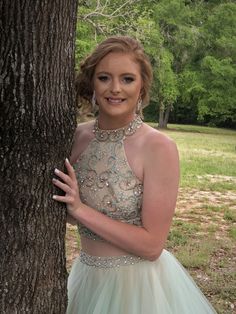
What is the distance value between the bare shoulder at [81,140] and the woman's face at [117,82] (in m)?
0.22

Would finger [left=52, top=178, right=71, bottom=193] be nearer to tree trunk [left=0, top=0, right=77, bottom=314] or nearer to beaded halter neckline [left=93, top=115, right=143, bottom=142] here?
tree trunk [left=0, top=0, right=77, bottom=314]

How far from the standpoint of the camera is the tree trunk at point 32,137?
2037mm

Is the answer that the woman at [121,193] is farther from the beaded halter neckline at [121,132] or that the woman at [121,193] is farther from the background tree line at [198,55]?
the background tree line at [198,55]

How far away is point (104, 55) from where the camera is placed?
→ 7.52 feet

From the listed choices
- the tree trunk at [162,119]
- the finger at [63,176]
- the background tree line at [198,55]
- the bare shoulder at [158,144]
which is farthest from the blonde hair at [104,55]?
the tree trunk at [162,119]

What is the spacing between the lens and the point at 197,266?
543 cm

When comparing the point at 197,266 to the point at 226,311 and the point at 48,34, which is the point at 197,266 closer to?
the point at 226,311

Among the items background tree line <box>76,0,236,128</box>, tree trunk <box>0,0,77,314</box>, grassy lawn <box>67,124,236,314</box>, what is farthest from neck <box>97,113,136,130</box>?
background tree line <box>76,0,236,128</box>

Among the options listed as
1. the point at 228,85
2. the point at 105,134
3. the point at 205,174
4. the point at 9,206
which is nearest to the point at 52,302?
the point at 9,206

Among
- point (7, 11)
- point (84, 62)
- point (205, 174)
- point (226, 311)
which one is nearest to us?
point (7, 11)

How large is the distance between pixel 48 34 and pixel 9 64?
19 centimetres

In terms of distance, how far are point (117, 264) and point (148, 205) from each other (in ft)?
1.15

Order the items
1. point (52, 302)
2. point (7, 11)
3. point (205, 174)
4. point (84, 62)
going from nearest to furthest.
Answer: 1. point (7, 11)
2. point (52, 302)
3. point (84, 62)
4. point (205, 174)

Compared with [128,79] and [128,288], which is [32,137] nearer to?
[128,79]
